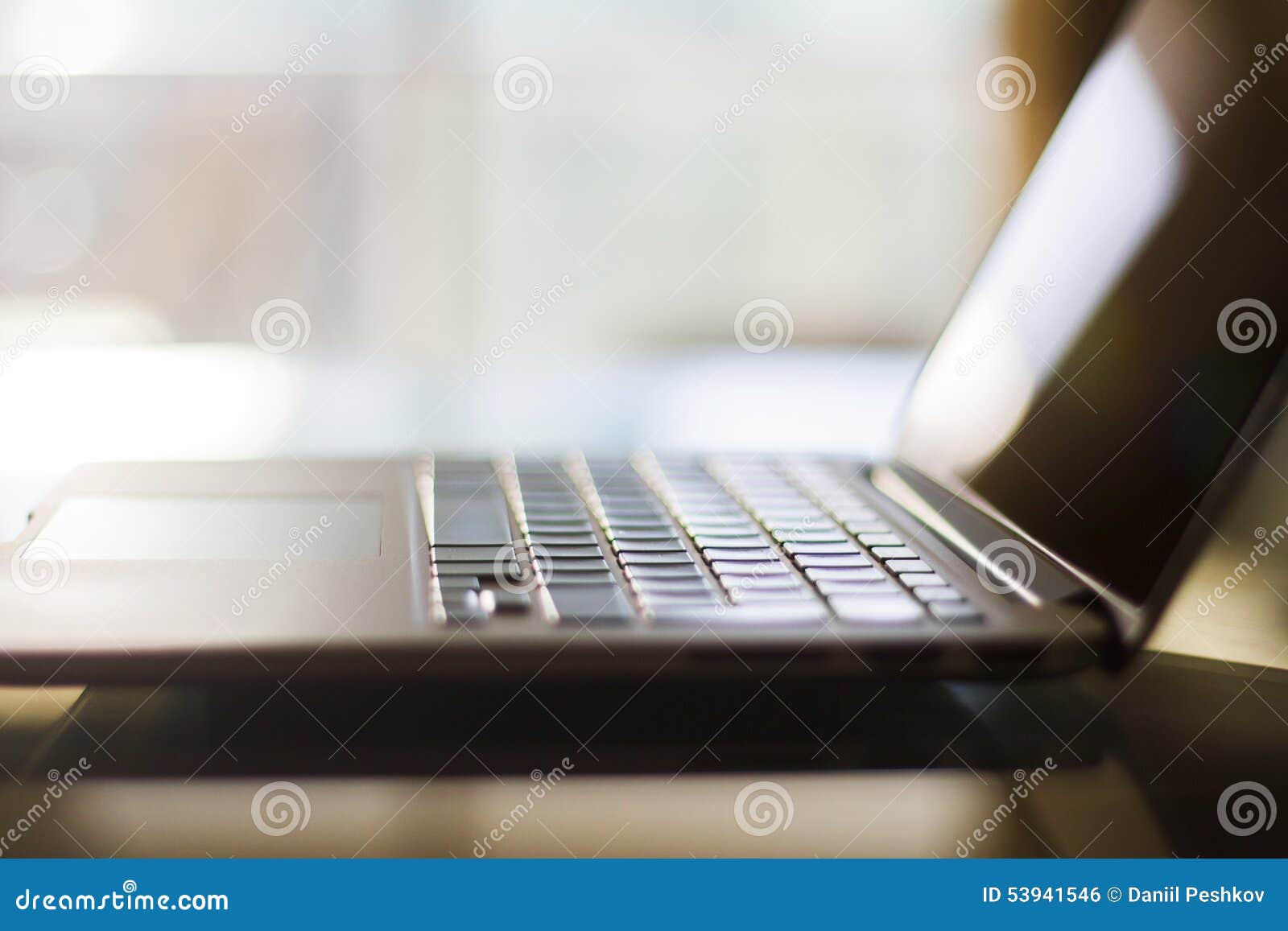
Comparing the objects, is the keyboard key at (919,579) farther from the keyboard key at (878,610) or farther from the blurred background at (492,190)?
the blurred background at (492,190)

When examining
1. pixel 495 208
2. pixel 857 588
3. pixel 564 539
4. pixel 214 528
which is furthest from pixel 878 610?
pixel 495 208

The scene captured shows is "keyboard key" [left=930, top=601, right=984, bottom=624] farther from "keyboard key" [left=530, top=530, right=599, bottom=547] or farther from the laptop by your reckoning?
"keyboard key" [left=530, top=530, right=599, bottom=547]

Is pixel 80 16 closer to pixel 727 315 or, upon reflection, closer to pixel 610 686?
pixel 727 315

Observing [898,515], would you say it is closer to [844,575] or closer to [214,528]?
[844,575]

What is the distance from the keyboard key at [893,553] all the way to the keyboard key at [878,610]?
0.15ft

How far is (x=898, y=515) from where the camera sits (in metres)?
0.47

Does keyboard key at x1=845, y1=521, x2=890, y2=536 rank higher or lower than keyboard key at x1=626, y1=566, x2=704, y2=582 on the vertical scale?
higher

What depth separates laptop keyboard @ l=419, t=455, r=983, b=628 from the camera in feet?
1.11

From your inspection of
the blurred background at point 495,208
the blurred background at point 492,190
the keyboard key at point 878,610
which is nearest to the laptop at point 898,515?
the keyboard key at point 878,610

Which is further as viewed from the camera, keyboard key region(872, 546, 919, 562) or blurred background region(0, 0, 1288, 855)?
blurred background region(0, 0, 1288, 855)

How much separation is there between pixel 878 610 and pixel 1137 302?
0.17 meters

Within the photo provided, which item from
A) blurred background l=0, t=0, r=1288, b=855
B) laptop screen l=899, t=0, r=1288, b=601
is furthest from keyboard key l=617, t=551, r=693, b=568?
blurred background l=0, t=0, r=1288, b=855

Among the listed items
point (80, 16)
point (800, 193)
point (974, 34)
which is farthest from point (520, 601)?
point (800, 193)

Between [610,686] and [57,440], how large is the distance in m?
1.07
